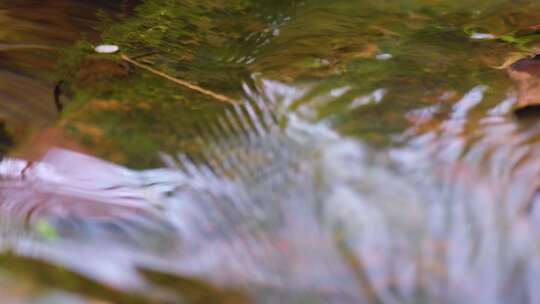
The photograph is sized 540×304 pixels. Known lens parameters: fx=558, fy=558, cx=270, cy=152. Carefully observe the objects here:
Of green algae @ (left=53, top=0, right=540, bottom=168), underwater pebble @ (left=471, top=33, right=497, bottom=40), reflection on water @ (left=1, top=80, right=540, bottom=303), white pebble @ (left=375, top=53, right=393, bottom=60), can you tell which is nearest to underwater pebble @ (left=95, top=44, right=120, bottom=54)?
green algae @ (left=53, top=0, right=540, bottom=168)

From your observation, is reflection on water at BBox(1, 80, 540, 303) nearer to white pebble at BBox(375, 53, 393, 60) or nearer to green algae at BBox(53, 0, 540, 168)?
green algae at BBox(53, 0, 540, 168)

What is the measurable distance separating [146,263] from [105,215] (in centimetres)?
21

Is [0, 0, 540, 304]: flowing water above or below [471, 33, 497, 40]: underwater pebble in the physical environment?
below

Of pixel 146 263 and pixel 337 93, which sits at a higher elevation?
pixel 337 93

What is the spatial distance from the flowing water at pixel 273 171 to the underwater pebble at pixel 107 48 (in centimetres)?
5

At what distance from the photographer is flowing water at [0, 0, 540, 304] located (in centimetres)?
153

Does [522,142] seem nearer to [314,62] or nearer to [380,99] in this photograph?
[380,99]

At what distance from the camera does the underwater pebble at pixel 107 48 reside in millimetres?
2396

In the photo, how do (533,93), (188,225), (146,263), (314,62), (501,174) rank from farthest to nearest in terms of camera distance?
1. (314,62)
2. (533,93)
3. (501,174)
4. (188,225)
5. (146,263)

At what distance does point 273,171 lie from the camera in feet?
6.07

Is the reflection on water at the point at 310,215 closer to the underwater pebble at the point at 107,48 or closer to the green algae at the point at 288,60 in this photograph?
the green algae at the point at 288,60

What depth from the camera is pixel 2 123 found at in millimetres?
1940

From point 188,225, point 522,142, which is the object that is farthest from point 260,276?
point 522,142

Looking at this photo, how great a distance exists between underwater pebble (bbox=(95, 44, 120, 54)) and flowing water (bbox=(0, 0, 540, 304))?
0.05 meters
